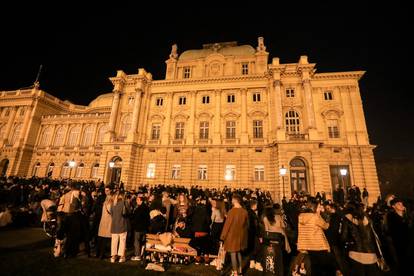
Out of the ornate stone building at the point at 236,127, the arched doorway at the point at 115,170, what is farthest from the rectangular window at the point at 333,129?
the arched doorway at the point at 115,170

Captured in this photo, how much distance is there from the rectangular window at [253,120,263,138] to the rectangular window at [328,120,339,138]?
8.94m

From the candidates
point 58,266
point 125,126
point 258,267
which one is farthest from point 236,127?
point 58,266

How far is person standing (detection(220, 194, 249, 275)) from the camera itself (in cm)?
607

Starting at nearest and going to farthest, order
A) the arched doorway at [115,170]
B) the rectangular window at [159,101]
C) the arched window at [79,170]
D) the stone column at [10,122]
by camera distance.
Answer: the arched doorway at [115,170] < the rectangular window at [159,101] < the arched window at [79,170] < the stone column at [10,122]

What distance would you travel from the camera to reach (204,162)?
27.7m

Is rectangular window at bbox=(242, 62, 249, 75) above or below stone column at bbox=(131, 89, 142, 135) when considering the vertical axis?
above

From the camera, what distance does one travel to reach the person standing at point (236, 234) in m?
6.07

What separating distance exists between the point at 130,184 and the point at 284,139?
2135cm

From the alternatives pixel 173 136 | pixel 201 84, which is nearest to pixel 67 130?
pixel 173 136

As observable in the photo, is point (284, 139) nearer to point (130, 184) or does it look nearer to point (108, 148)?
point (130, 184)

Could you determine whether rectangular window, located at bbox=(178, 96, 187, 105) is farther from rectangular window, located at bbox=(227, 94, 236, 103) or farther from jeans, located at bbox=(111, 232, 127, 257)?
jeans, located at bbox=(111, 232, 127, 257)

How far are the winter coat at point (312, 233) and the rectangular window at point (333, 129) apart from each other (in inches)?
964

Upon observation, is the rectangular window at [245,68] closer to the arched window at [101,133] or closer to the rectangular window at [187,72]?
the rectangular window at [187,72]

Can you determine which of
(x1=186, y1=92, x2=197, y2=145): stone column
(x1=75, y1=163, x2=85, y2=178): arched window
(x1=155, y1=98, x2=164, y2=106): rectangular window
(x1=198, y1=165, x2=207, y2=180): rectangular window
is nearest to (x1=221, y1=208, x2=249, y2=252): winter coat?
(x1=198, y1=165, x2=207, y2=180): rectangular window
